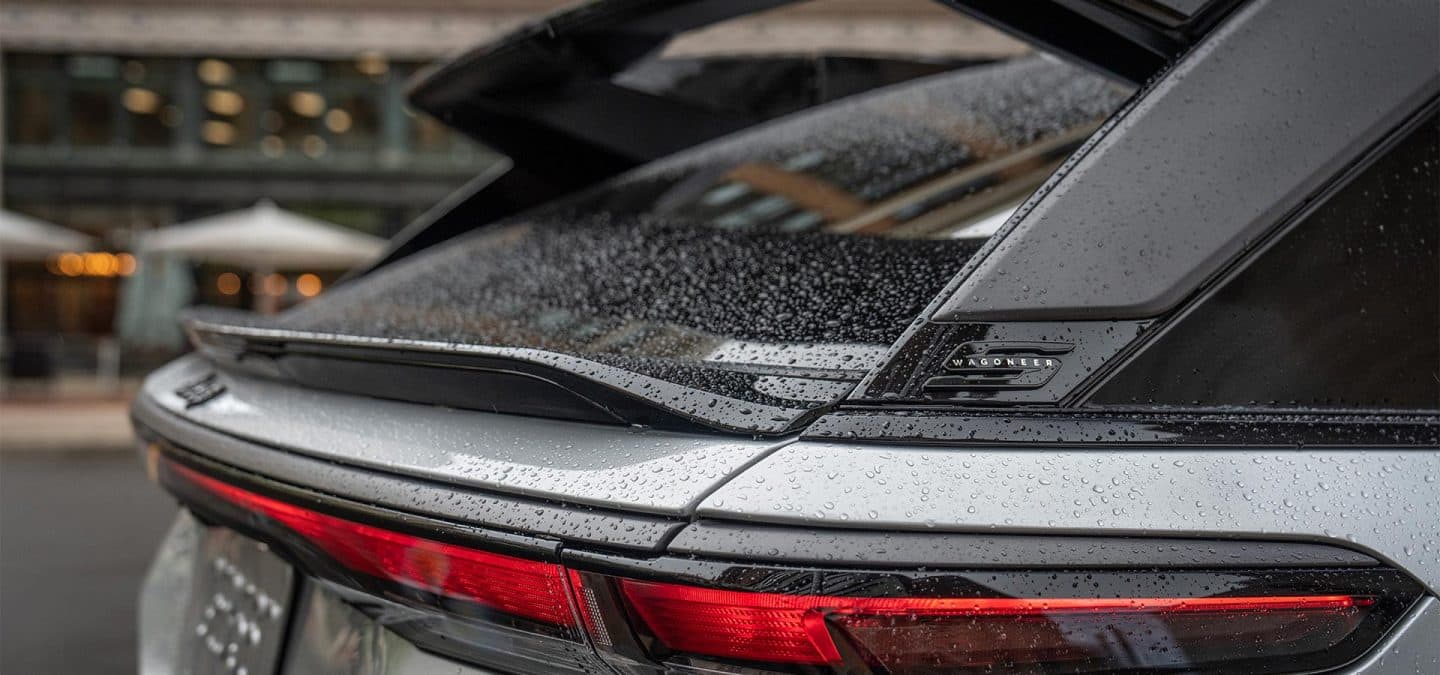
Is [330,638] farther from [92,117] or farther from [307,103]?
[92,117]

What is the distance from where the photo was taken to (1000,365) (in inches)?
35.1

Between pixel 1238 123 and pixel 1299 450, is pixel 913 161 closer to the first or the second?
pixel 1238 123

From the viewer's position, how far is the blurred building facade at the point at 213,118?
19188 millimetres

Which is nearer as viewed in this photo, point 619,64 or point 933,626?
point 933,626

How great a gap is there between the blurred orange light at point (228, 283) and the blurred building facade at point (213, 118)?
40 millimetres

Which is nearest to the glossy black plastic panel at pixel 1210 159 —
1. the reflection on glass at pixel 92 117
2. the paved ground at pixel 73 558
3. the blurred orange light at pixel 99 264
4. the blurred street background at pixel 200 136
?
the paved ground at pixel 73 558

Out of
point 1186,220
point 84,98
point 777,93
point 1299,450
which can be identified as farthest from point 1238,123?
point 84,98

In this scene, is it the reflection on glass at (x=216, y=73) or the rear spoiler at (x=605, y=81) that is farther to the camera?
the reflection on glass at (x=216, y=73)

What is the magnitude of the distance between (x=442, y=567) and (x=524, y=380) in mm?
183

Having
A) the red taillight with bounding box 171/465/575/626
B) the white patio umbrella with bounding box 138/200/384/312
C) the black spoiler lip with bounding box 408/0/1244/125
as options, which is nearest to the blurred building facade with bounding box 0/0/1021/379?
the white patio umbrella with bounding box 138/200/384/312

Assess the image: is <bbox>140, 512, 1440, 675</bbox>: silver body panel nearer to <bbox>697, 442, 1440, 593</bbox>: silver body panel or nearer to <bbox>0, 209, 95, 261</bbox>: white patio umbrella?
<bbox>697, 442, 1440, 593</bbox>: silver body panel

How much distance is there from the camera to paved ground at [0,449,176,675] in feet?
13.1

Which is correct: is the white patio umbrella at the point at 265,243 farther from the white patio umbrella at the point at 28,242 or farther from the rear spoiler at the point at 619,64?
the rear spoiler at the point at 619,64

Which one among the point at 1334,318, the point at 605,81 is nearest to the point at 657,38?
the point at 605,81
